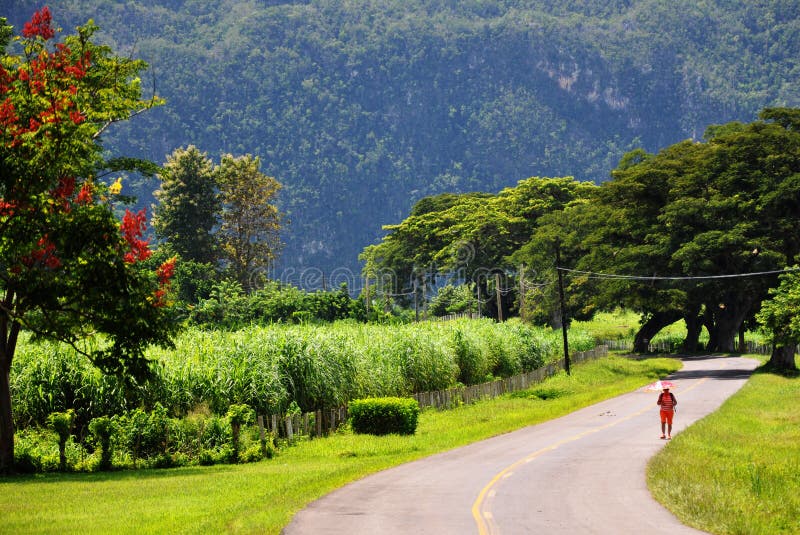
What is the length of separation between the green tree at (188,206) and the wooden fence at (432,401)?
148 ft

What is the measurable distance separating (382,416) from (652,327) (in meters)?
59.3

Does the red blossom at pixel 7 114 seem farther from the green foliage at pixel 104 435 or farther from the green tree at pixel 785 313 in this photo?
the green tree at pixel 785 313

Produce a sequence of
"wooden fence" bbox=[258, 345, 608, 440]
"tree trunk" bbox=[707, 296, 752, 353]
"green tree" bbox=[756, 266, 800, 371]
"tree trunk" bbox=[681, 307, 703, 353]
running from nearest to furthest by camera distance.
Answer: "wooden fence" bbox=[258, 345, 608, 440] → "green tree" bbox=[756, 266, 800, 371] → "tree trunk" bbox=[707, 296, 752, 353] → "tree trunk" bbox=[681, 307, 703, 353]

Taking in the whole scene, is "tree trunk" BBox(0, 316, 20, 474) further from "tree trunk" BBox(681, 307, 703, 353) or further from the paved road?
"tree trunk" BBox(681, 307, 703, 353)

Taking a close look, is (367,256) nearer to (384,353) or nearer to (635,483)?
(384,353)

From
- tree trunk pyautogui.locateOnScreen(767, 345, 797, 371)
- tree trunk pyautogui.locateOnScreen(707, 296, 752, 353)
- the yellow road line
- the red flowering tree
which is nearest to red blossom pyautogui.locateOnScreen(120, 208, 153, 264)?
the red flowering tree

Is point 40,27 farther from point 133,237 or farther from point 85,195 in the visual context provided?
point 133,237

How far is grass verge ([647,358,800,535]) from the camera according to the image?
16.3 metres

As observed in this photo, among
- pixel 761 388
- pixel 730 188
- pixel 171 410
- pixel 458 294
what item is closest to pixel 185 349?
pixel 171 410

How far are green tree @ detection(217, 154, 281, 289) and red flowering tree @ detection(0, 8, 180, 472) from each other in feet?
256

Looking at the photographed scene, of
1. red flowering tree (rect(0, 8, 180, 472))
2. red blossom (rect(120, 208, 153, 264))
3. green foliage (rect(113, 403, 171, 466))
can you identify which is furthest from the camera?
green foliage (rect(113, 403, 171, 466))

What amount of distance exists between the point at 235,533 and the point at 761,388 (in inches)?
1549

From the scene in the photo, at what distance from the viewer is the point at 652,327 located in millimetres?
87562

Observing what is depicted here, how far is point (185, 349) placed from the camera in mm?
30641
